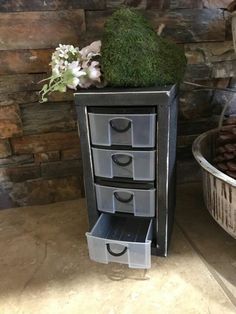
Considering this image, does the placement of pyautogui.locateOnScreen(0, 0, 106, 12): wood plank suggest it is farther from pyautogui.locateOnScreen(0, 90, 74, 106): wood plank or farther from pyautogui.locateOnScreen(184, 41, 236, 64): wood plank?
pyautogui.locateOnScreen(184, 41, 236, 64): wood plank

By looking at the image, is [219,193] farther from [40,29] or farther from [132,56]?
[40,29]

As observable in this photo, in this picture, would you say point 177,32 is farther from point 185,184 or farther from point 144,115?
point 185,184

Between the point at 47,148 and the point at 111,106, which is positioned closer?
the point at 111,106

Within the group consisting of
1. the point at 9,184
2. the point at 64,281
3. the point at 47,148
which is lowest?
the point at 64,281

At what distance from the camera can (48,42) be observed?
3.84 ft

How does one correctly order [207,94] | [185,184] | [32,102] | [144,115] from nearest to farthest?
[144,115]
[32,102]
[207,94]
[185,184]

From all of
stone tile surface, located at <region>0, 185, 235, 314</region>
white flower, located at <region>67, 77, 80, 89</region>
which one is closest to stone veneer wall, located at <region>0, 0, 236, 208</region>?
stone tile surface, located at <region>0, 185, 235, 314</region>

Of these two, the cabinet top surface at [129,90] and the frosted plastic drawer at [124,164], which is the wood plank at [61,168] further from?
the cabinet top surface at [129,90]

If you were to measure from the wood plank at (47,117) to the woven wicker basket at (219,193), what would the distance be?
1.81 ft

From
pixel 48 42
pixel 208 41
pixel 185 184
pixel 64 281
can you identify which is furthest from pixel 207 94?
pixel 64 281

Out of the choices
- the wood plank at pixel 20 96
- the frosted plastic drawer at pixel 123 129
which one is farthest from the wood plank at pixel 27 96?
the frosted plastic drawer at pixel 123 129

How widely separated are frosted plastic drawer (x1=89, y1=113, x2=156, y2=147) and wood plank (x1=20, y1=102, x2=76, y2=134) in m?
0.39

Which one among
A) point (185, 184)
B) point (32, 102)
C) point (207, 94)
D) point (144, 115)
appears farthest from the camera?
point (185, 184)

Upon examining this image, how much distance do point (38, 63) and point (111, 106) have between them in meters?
0.46
